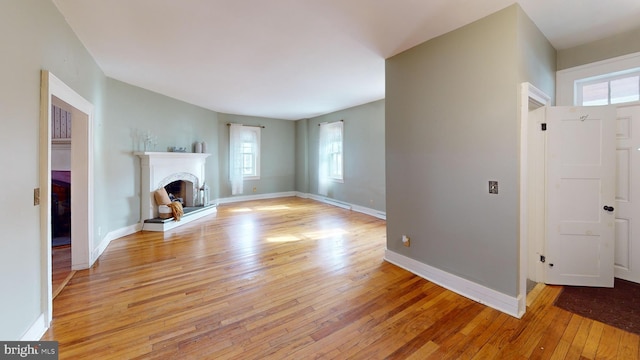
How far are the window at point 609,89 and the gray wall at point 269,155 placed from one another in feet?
23.0

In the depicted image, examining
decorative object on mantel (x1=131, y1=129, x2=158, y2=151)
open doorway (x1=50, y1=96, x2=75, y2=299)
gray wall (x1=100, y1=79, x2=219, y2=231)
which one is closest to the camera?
gray wall (x1=100, y1=79, x2=219, y2=231)

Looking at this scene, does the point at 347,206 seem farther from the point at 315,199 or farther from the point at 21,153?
the point at 21,153

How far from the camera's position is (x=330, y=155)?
7.34 m

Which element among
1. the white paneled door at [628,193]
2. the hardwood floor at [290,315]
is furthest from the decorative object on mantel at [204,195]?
the white paneled door at [628,193]

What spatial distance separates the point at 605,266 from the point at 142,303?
454 cm

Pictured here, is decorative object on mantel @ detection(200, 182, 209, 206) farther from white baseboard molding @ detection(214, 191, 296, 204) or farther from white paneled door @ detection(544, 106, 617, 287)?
white paneled door @ detection(544, 106, 617, 287)

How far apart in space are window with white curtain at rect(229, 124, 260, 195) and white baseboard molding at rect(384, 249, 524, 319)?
561cm

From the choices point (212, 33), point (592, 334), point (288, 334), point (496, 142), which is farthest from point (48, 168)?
point (592, 334)

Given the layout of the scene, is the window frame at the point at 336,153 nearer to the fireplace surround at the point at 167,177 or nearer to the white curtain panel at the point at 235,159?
the white curtain panel at the point at 235,159

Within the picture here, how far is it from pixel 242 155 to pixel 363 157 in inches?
147

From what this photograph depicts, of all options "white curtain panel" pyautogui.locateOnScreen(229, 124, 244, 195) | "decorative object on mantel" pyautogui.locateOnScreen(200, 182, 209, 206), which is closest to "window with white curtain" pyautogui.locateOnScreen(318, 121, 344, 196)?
"white curtain panel" pyautogui.locateOnScreen(229, 124, 244, 195)

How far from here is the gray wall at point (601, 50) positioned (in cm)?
256

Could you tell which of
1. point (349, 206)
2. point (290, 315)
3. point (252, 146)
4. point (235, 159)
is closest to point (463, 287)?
point (290, 315)

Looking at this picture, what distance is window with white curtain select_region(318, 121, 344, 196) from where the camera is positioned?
699 centimetres
